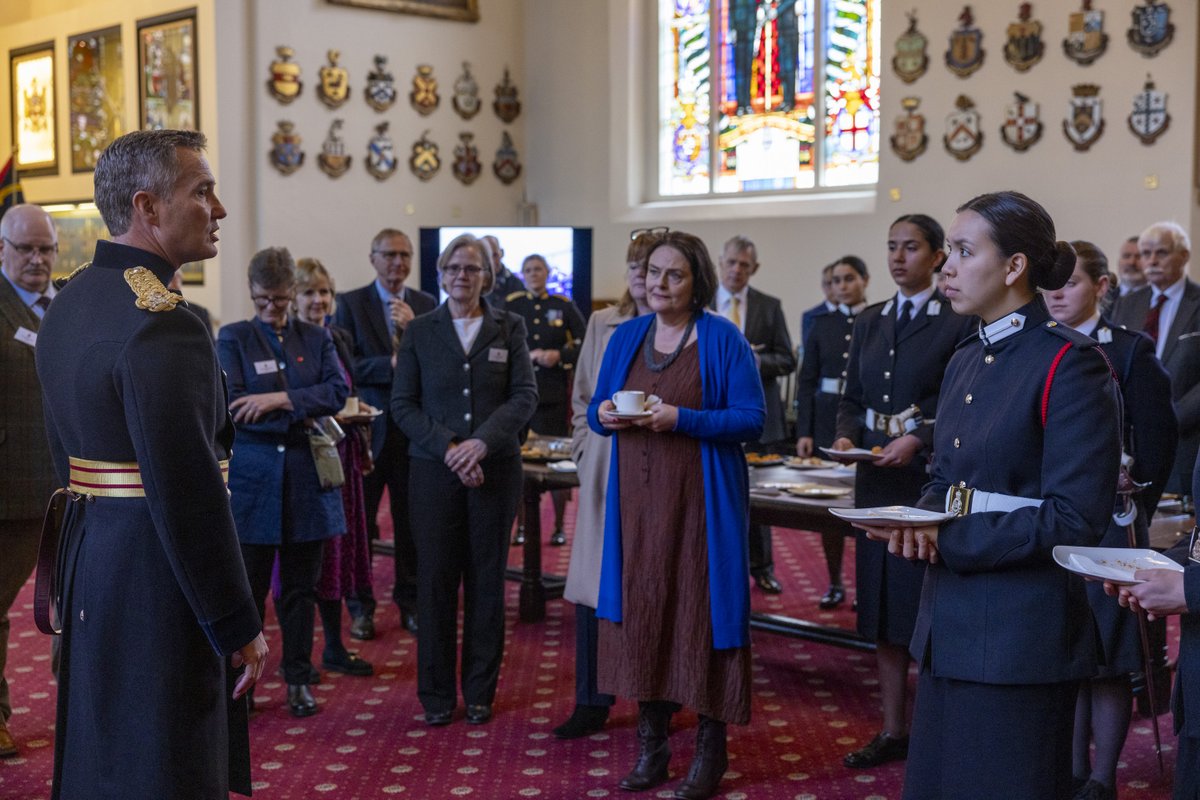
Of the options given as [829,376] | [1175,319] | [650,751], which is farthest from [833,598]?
[650,751]

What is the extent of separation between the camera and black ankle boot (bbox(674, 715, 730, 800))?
3781 millimetres

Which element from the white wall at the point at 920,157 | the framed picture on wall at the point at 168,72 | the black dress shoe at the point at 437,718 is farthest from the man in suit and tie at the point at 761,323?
the framed picture on wall at the point at 168,72

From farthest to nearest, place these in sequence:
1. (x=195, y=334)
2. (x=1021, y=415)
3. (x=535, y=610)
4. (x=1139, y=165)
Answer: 1. (x=1139, y=165)
2. (x=535, y=610)
3. (x=1021, y=415)
4. (x=195, y=334)

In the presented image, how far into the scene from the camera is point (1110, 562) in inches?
87.9

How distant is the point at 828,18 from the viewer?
1147cm

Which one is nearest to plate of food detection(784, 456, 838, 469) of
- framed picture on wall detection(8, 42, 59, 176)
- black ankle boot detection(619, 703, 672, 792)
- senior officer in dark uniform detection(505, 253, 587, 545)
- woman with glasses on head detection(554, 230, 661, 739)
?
woman with glasses on head detection(554, 230, 661, 739)

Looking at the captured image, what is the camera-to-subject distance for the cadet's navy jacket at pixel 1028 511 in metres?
2.32

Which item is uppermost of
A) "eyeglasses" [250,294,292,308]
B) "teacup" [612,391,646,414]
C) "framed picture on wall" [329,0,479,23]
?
"framed picture on wall" [329,0,479,23]

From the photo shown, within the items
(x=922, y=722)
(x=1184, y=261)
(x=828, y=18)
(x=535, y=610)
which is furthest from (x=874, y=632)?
(x=828, y=18)

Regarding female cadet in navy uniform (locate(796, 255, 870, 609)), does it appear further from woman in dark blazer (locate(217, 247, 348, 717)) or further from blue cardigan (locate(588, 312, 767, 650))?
woman in dark blazer (locate(217, 247, 348, 717))

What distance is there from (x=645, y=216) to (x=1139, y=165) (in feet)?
15.4

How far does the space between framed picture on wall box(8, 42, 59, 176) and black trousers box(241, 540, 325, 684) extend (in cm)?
987

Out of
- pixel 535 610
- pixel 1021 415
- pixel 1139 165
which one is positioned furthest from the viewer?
pixel 1139 165

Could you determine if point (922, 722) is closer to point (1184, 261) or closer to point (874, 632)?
point (874, 632)
